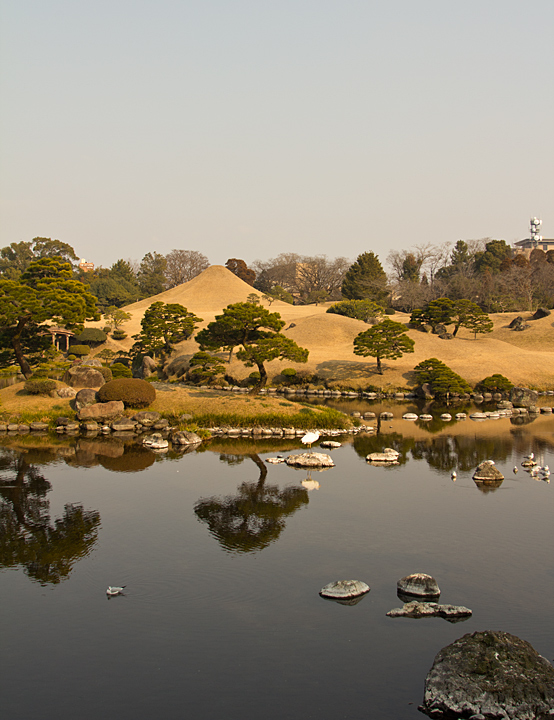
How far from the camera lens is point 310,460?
2030 centimetres

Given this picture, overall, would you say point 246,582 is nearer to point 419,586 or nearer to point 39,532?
point 419,586

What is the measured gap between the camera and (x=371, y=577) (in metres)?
10.8

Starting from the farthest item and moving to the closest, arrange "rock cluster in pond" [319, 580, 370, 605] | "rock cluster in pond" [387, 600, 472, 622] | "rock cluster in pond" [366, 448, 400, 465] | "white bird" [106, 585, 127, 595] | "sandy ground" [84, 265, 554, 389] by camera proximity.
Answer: "sandy ground" [84, 265, 554, 389]
"rock cluster in pond" [366, 448, 400, 465]
"white bird" [106, 585, 127, 595]
"rock cluster in pond" [319, 580, 370, 605]
"rock cluster in pond" [387, 600, 472, 622]

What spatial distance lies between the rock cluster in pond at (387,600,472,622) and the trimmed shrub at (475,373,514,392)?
3448 cm

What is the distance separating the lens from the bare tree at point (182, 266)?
403 ft

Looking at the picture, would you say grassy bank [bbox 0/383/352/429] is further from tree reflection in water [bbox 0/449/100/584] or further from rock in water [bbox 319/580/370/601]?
rock in water [bbox 319/580/370/601]

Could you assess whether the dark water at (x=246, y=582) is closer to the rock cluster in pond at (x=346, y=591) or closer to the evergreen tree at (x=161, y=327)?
the rock cluster in pond at (x=346, y=591)

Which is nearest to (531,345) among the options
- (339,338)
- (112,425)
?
(339,338)

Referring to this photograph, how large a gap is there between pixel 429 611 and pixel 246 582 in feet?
10.9

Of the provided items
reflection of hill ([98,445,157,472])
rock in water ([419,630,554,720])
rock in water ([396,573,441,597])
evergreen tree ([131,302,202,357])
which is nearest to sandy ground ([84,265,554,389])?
evergreen tree ([131,302,202,357])

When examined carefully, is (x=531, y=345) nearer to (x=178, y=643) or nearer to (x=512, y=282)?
(x=512, y=282)

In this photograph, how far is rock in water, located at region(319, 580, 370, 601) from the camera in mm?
9969

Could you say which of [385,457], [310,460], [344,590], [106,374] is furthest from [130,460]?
[106,374]

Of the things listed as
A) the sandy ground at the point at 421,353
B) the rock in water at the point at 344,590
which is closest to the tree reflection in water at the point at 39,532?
the rock in water at the point at 344,590
